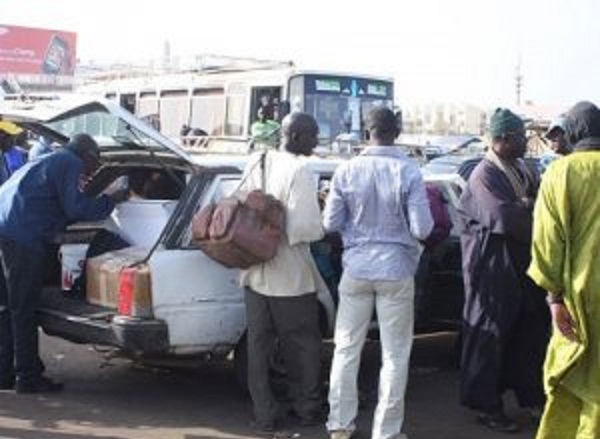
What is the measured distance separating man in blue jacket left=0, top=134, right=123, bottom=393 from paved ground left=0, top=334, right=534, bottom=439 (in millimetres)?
341

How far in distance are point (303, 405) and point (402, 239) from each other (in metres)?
1.29

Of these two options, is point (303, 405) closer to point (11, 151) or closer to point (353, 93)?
point (11, 151)

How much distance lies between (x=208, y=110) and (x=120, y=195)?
12.6m

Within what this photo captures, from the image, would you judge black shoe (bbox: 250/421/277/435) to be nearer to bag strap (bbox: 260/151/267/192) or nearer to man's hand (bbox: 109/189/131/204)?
bag strap (bbox: 260/151/267/192)

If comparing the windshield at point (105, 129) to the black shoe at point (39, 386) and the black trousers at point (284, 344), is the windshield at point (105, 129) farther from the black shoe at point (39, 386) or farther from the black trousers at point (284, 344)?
the black shoe at point (39, 386)

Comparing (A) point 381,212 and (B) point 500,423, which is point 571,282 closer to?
(A) point 381,212

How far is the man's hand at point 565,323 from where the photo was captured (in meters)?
4.29

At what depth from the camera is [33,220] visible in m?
6.79

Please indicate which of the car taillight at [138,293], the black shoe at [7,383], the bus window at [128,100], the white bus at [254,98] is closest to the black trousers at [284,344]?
the car taillight at [138,293]

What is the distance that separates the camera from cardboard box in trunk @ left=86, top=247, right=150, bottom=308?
6.41m

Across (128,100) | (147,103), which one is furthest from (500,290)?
(128,100)

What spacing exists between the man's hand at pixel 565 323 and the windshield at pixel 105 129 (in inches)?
135

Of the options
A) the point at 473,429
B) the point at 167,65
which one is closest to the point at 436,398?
the point at 473,429

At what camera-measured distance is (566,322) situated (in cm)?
430
